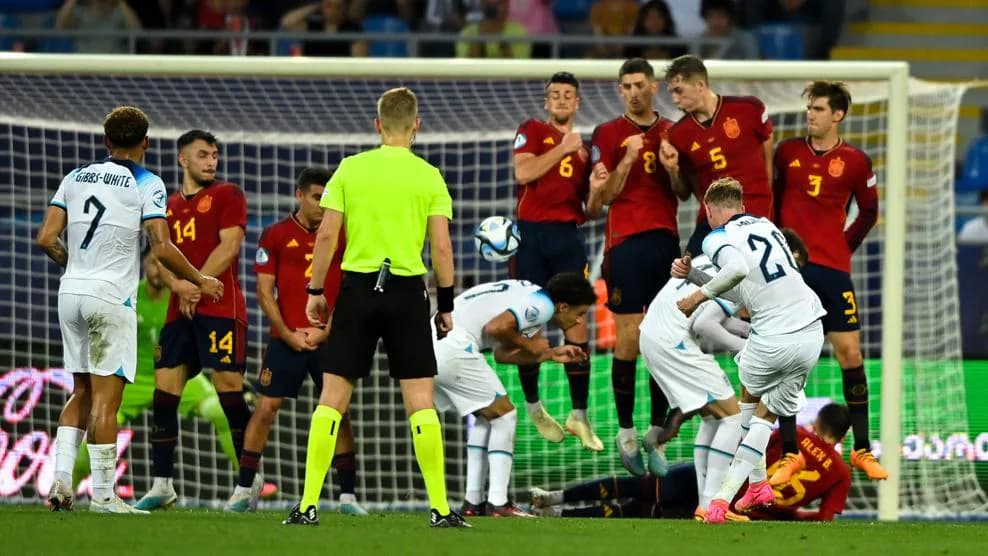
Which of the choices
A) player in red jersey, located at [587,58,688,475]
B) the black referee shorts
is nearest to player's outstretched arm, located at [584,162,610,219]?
Answer: player in red jersey, located at [587,58,688,475]

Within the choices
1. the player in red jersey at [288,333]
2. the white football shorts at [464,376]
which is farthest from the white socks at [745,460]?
the player in red jersey at [288,333]

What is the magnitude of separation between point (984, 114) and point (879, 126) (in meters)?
5.00

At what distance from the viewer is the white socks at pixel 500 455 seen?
10.7 meters

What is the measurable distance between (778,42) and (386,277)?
10.5 meters

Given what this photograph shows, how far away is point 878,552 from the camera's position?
802 centimetres

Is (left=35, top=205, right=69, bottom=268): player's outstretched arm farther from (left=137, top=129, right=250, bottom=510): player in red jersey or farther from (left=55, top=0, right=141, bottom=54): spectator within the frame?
(left=55, top=0, right=141, bottom=54): spectator

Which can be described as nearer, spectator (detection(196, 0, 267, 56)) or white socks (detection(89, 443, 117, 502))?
white socks (detection(89, 443, 117, 502))

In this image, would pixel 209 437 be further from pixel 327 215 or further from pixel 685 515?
pixel 327 215

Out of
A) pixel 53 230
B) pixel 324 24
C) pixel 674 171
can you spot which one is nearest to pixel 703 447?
pixel 674 171

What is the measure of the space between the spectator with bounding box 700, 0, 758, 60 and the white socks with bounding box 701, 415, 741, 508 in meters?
6.84

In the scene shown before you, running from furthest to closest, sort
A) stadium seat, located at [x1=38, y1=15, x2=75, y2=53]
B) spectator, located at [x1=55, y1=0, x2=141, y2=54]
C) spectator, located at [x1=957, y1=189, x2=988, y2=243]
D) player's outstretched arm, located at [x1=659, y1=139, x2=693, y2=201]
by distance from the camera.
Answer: stadium seat, located at [x1=38, y1=15, x2=75, y2=53] < spectator, located at [x1=55, y1=0, x2=141, y2=54] < spectator, located at [x1=957, y1=189, x2=988, y2=243] < player's outstretched arm, located at [x1=659, y1=139, x2=693, y2=201]

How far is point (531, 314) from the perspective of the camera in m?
10.7

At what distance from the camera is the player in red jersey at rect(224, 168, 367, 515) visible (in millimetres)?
10977

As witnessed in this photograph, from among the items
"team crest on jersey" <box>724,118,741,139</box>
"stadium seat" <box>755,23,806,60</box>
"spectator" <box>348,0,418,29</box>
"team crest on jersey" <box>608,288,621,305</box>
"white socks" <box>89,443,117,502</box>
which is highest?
"spectator" <box>348,0,418,29</box>
